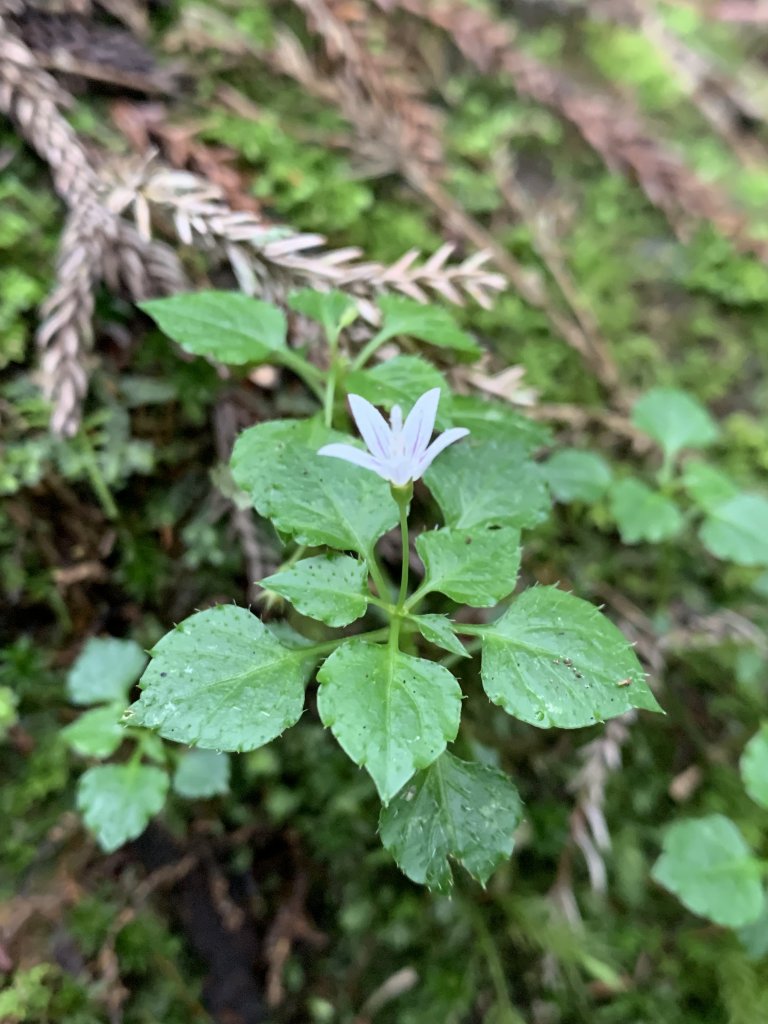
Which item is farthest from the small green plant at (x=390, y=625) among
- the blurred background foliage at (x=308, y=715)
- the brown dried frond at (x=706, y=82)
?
the brown dried frond at (x=706, y=82)

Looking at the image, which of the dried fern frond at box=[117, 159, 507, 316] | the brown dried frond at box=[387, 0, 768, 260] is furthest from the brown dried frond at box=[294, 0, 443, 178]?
the dried fern frond at box=[117, 159, 507, 316]

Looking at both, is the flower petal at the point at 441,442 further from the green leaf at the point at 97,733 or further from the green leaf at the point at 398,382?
the green leaf at the point at 97,733

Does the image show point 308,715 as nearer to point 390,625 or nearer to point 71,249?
point 390,625

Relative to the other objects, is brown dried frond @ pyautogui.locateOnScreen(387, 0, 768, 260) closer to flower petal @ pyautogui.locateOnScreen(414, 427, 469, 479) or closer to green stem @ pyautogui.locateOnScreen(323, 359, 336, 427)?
green stem @ pyautogui.locateOnScreen(323, 359, 336, 427)

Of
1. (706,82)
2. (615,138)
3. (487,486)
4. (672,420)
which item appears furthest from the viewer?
(706,82)

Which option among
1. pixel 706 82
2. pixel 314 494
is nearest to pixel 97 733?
pixel 314 494

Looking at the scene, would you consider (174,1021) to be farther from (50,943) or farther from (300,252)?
(300,252)
